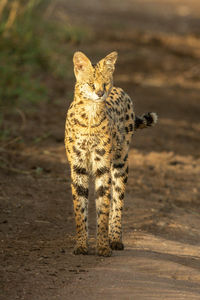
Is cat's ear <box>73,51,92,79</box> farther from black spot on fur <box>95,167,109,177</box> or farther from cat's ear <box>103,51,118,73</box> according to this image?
black spot on fur <box>95,167,109,177</box>

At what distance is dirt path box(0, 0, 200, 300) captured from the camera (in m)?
4.77

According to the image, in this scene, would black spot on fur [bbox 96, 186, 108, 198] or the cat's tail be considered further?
the cat's tail

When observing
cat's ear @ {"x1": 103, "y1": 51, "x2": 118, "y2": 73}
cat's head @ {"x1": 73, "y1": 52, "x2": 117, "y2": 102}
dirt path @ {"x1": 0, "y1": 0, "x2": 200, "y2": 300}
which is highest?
cat's ear @ {"x1": 103, "y1": 51, "x2": 118, "y2": 73}

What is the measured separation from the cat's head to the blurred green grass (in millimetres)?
3209

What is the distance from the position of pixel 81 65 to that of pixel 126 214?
6.04ft

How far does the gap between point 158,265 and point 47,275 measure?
833 mm

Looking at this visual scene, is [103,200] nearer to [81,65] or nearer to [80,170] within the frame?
[80,170]

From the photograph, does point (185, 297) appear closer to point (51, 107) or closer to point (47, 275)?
point (47, 275)

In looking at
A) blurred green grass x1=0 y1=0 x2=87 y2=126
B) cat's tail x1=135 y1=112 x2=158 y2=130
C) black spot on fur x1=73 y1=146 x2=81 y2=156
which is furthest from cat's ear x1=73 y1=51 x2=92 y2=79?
blurred green grass x1=0 y1=0 x2=87 y2=126

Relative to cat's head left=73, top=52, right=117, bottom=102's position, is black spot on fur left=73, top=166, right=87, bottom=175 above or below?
below

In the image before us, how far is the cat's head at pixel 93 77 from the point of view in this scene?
5391 millimetres

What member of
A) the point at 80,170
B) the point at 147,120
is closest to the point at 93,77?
Answer: the point at 80,170

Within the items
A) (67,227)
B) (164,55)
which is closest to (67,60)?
(164,55)

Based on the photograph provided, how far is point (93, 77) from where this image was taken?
545 centimetres
